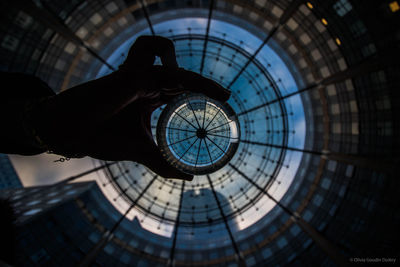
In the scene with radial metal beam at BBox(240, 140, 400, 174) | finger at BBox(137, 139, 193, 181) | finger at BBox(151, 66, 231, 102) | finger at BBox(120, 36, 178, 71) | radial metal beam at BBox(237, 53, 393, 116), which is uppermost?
radial metal beam at BBox(237, 53, 393, 116)

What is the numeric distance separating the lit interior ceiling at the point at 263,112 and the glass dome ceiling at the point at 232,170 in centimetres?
9

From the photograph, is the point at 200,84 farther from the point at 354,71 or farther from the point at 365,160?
the point at 365,160

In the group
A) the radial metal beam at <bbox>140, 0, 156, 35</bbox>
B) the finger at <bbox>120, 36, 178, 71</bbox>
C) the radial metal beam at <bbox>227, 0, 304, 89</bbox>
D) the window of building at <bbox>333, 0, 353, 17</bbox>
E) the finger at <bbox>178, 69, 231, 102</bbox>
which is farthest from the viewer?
the radial metal beam at <bbox>140, 0, 156, 35</bbox>

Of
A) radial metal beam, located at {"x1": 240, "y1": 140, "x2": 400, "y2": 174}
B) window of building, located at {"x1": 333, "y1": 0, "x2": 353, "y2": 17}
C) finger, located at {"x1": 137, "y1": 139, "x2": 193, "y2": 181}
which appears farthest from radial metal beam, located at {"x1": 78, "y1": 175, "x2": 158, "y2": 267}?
window of building, located at {"x1": 333, "y1": 0, "x2": 353, "y2": 17}

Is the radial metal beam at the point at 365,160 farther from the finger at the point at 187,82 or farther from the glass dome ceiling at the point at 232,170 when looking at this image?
the finger at the point at 187,82

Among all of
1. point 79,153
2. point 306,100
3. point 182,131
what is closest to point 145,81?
point 79,153

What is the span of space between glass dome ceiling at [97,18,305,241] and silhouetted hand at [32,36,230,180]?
388 inches

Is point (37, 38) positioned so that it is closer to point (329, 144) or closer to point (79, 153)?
point (79, 153)

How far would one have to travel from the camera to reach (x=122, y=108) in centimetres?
678

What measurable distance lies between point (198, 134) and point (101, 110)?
9.64 m

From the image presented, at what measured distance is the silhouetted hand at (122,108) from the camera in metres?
5.89

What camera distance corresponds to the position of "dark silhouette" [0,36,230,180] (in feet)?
19.4

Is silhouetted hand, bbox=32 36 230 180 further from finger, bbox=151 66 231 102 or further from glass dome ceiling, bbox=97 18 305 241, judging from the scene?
glass dome ceiling, bbox=97 18 305 241

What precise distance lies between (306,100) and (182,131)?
9930mm
